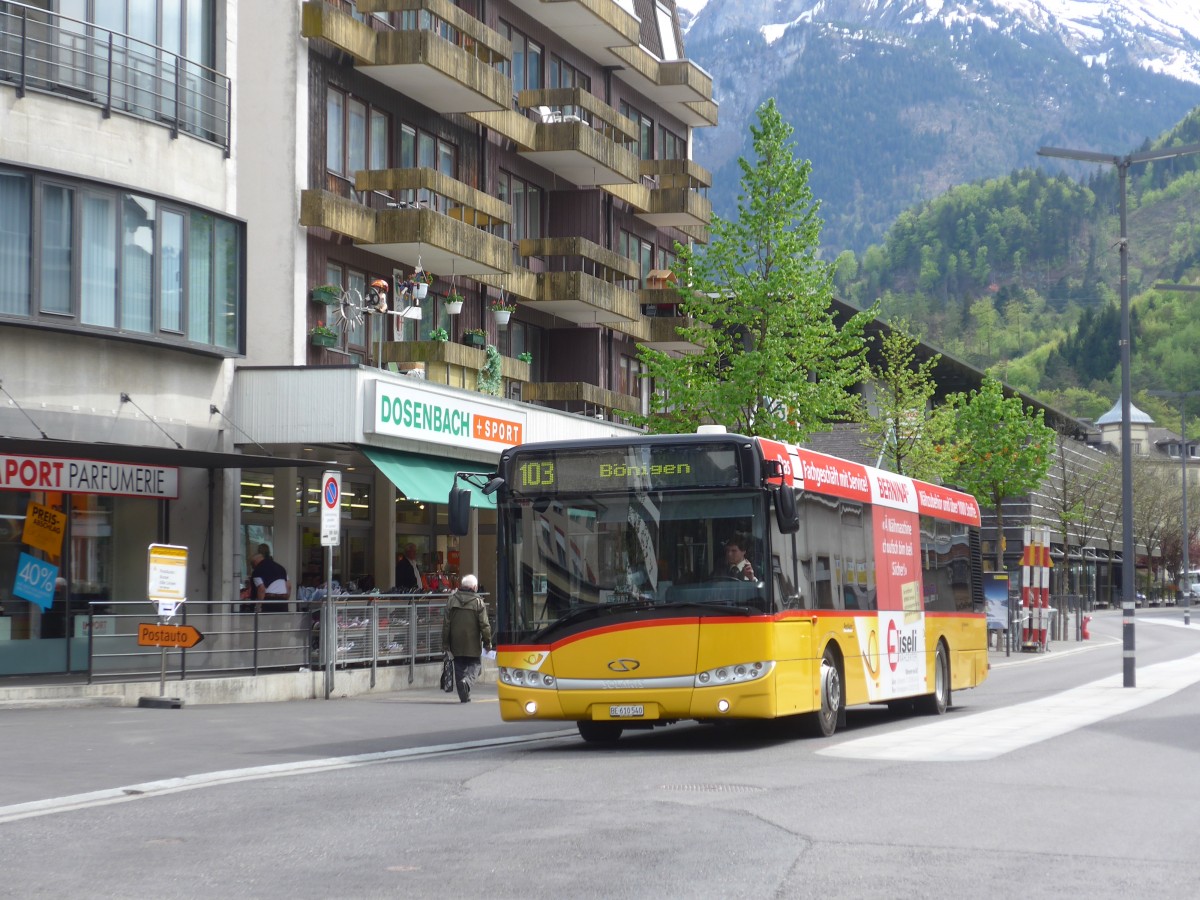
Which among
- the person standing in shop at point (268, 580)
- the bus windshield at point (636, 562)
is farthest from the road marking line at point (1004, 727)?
the person standing in shop at point (268, 580)

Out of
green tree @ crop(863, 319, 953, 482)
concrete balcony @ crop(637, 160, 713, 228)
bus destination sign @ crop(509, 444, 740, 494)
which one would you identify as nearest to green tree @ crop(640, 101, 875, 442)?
concrete balcony @ crop(637, 160, 713, 228)

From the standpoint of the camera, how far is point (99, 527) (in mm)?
26797

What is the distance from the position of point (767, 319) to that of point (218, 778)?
25.0 metres

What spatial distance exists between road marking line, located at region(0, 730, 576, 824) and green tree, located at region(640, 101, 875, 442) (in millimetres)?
19539

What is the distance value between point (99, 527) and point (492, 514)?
1575 cm

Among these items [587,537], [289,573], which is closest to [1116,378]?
[289,573]

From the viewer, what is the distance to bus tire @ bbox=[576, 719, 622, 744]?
712 inches

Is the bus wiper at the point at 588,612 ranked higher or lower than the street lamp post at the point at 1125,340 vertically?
lower

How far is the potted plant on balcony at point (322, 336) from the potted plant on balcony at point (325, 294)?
454 millimetres

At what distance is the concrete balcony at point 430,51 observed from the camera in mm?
32469

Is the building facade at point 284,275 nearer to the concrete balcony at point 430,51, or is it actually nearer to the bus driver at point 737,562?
the concrete balcony at point 430,51

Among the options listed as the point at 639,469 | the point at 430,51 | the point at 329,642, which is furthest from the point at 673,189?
the point at 639,469

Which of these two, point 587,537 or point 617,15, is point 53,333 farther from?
point 617,15

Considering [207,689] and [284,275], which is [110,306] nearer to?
[207,689]
